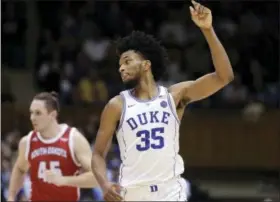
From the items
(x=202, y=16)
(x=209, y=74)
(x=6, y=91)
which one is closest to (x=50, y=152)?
(x=209, y=74)

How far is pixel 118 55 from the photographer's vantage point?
5488 mm

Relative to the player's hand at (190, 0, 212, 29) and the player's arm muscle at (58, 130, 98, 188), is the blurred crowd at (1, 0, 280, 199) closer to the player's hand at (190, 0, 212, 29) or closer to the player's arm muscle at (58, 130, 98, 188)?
the player's arm muscle at (58, 130, 98, 188)

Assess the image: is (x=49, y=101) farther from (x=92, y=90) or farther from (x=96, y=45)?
(x=96, y=45)

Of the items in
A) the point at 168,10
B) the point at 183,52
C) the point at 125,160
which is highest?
the point at 168,10

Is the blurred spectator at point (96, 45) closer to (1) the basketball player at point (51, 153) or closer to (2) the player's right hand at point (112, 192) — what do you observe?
(1) the basketball player at point (51, 153)

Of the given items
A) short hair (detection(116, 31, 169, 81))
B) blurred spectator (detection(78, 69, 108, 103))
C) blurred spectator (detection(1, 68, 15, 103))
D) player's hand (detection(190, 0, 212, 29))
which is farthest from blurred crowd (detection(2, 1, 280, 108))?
player's hand (detection(190, 0, 212, 29))

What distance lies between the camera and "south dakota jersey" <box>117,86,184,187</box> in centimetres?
522

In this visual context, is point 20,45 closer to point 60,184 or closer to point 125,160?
point 60,184

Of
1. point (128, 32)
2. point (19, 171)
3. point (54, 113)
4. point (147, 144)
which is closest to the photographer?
point (147, 144)

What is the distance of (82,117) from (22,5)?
128 inches

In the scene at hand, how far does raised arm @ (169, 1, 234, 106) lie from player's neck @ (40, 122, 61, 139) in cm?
201

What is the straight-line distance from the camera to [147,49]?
549 cm

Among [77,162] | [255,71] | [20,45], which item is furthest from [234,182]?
[77,162]

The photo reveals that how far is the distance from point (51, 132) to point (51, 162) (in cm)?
27
